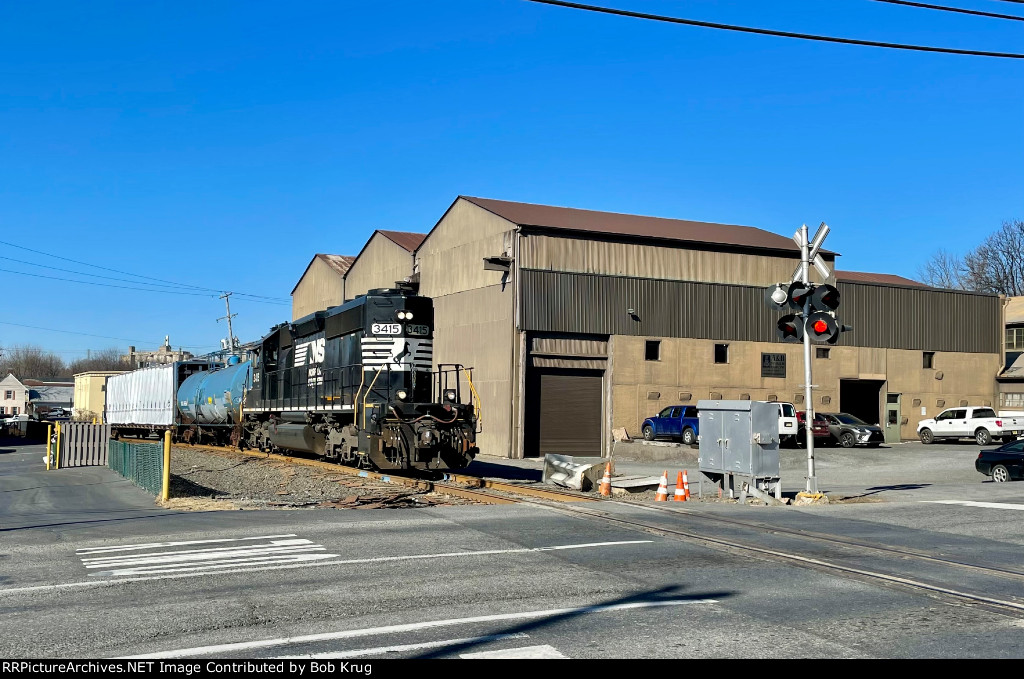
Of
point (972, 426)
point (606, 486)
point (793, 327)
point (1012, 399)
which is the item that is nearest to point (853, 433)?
point (972, 426)

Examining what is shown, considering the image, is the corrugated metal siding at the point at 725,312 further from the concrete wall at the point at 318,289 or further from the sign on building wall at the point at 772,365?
the concrete wall at the point at 318,289

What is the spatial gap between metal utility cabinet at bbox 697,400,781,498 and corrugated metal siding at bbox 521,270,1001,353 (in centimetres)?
1870

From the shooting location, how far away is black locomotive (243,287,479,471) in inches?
809

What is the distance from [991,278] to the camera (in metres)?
83.8

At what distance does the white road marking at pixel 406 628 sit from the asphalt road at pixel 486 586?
0.03 metres

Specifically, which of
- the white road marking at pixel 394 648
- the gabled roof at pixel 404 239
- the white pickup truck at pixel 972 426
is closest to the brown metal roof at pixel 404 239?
the gabled roof at pixel 404 239

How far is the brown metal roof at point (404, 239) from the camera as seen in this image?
4712cm

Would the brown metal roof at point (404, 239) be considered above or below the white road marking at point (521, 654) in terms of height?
above

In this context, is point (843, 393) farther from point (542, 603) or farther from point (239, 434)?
point (542, 603)

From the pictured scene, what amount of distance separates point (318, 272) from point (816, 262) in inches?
1769

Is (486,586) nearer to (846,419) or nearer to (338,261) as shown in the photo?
(846,419)

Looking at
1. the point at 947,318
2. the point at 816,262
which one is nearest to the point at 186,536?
the point at 816,262

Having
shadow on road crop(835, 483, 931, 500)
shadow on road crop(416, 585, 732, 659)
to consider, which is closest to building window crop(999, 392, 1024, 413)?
shadow on road crop(835, 483, 931, 500)

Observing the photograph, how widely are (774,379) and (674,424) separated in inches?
281
